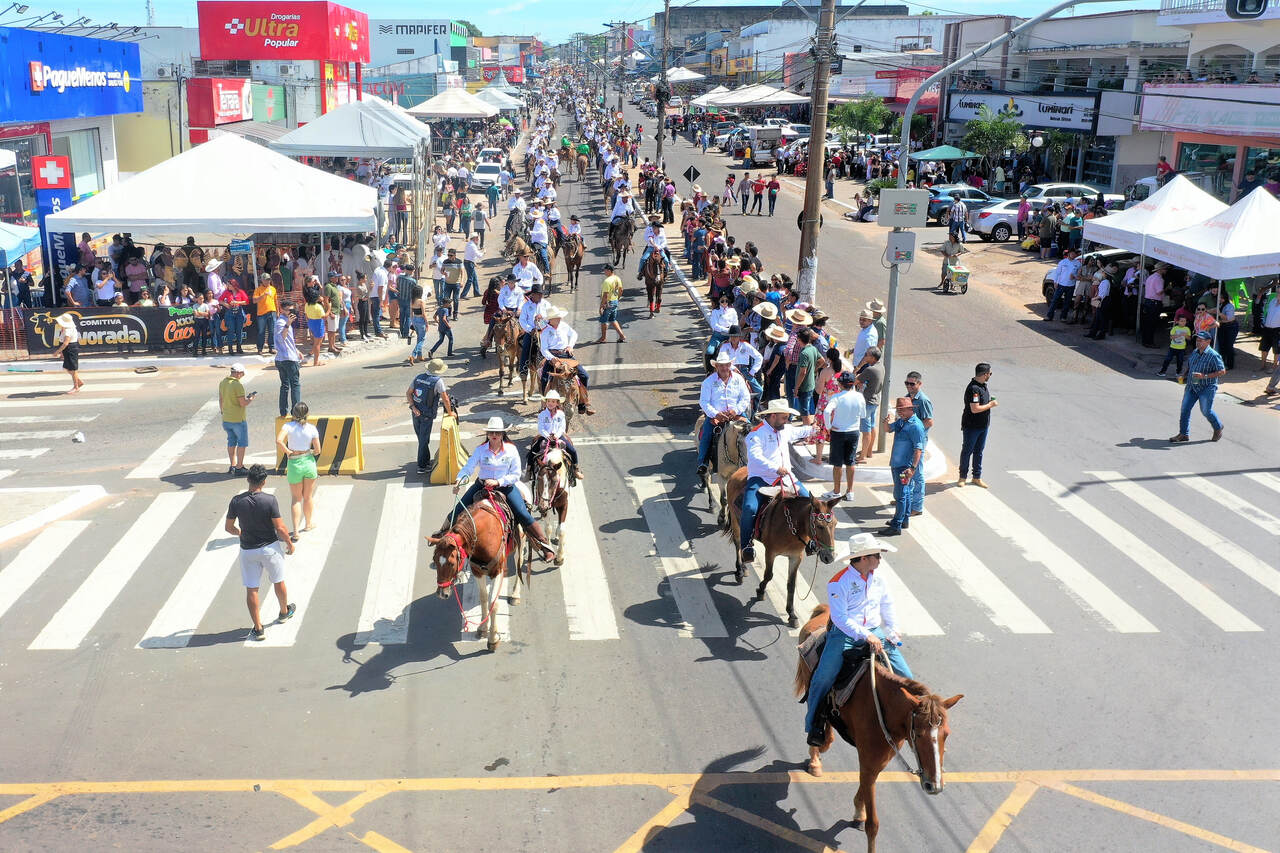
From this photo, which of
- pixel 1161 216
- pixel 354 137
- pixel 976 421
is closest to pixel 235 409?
pixel 976 421

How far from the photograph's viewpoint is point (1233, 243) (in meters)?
21.1

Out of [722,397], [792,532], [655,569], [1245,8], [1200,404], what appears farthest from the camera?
[1200,404]

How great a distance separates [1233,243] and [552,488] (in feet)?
51.7

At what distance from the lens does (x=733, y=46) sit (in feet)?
385

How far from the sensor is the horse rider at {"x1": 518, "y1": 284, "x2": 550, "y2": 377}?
60.8 feet

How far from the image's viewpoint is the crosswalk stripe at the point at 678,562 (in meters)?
11.3

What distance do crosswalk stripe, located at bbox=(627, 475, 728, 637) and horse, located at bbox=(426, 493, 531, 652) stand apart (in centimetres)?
179

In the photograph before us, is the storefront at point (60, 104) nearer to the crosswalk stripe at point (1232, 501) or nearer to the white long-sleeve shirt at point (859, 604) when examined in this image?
the white long-sleeve shirt at point (859, 604)

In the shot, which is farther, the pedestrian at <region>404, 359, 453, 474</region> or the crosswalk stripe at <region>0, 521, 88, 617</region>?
the pedestrian at <region>404, 359, 453, 474</region>

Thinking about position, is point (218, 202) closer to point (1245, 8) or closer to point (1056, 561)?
point (1056, 561)

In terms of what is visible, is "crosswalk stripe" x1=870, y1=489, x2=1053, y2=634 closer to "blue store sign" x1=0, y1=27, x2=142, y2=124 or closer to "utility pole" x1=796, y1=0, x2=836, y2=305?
"utility pole" x1=796, y1=0, x2=836, y2=305

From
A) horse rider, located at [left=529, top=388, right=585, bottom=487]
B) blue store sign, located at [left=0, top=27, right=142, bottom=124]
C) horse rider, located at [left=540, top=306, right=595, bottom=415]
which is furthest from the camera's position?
blue store sign, located at [left=0, top=27, right=142, bottom=124]

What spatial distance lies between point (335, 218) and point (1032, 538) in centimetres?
1665

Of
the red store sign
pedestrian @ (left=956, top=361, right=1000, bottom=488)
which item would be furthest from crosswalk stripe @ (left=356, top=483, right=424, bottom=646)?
the red store sign
